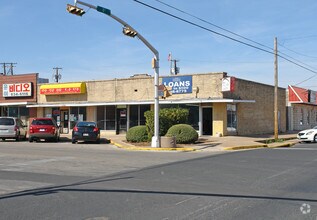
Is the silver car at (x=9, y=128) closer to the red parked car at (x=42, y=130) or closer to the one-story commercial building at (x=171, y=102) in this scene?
→ the red parked car at (x=42, y=130)

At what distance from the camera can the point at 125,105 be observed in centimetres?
3344

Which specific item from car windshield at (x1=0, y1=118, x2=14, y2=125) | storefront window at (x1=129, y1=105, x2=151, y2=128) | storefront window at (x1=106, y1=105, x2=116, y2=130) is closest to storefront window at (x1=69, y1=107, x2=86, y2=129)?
storefront window at (x1=106, y1=105, x2=116, y2=130)

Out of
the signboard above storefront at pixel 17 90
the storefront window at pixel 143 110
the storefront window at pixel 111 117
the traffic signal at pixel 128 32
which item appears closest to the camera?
the traffic signal at pixel 128 32

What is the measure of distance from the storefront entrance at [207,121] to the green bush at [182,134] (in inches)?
220

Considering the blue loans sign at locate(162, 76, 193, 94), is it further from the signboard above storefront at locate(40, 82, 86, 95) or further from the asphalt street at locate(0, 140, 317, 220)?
the asphalt street at locate(0, 140, 317, 220)

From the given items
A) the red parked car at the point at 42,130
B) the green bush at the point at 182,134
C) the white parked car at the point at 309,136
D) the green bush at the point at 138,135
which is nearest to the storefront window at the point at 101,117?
the red parked car at the point at 42,130

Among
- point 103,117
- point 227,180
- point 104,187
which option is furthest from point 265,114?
point 104,187

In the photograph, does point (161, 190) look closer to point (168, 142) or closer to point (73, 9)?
point (73, 9)

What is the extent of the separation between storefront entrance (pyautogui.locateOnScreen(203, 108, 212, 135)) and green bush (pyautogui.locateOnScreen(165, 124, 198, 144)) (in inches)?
220

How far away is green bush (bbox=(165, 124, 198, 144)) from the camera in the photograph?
2439 cm

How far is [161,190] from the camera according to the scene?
30.7ft

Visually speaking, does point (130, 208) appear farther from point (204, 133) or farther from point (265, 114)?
point (265, 114)

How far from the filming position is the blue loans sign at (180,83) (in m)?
30.3

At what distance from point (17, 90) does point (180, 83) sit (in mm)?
17732
